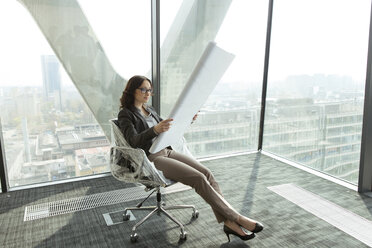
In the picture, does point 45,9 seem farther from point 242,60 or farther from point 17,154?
point 242,60

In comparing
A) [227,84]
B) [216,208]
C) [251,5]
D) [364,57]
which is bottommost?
[216,208]

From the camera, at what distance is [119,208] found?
2.76 metres

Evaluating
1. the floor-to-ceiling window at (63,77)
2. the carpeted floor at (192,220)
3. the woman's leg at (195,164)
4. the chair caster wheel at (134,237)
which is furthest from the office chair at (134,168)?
the floor-to-ceiling window at (63,77)

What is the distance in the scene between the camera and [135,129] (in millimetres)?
2346

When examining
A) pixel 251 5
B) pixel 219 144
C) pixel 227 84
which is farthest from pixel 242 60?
pixel 219 144

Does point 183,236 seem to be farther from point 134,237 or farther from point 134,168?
point 134,168

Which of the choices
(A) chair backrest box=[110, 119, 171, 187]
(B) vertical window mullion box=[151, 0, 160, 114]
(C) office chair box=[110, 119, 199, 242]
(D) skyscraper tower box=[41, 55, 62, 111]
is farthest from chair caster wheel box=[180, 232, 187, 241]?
(D) skyscraper tower box=[41, 55, 62, 111]

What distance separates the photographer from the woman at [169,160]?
214cm

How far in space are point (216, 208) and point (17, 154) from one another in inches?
83.9

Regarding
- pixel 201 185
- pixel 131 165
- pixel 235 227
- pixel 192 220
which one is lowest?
pixel 192 220

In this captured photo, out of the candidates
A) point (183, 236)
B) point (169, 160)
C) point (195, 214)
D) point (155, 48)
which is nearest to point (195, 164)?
point (169, 160)

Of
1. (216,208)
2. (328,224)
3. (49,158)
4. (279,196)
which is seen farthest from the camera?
(49,158)

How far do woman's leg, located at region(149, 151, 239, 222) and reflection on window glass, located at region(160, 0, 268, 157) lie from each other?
1.57m

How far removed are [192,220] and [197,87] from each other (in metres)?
1.10
